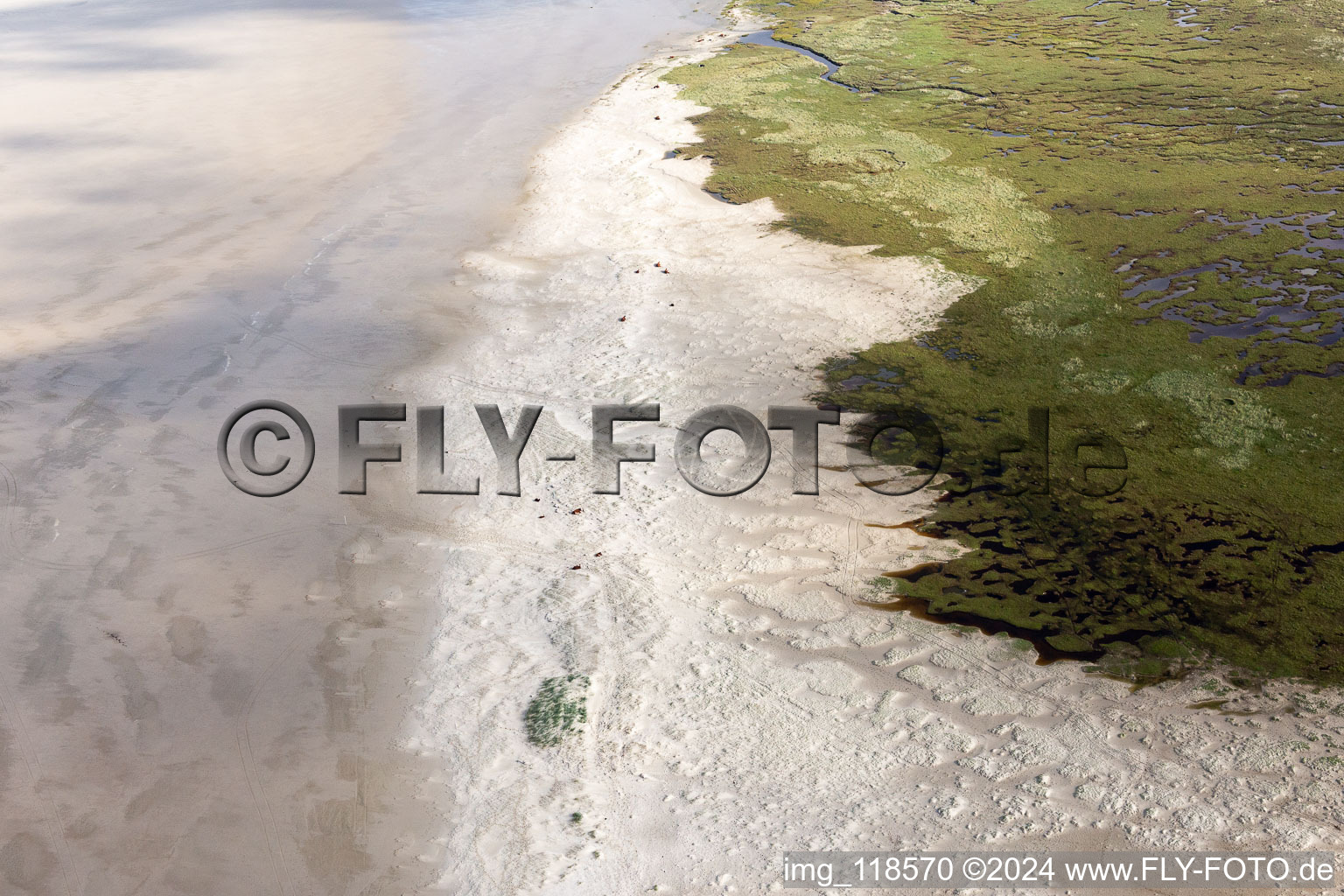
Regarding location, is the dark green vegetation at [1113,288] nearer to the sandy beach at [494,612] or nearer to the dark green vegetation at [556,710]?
the sandy beach at [494,612]

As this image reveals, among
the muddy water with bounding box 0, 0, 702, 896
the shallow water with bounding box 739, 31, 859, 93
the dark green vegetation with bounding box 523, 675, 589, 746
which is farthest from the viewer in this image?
the shallow water with bounding box 739, 31, 859, 93

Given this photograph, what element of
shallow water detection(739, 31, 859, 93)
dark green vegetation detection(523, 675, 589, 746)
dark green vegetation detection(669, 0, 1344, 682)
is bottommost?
dark green vegetation detection(523, 675, 589, 746)

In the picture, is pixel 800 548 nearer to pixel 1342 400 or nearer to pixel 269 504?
pixel 269 504

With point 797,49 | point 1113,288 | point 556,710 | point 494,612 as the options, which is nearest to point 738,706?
point 556,710

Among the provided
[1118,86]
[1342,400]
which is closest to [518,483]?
[1342,400]

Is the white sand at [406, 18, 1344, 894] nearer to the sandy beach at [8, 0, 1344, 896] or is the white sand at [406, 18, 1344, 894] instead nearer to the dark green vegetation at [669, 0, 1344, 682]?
the sandy beach at [8, 0, 1344, 896]

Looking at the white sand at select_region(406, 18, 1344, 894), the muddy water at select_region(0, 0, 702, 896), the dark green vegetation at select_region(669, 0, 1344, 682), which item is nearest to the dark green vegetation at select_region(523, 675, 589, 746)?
the white sand at select_region(406, 18, 1344, 894)
